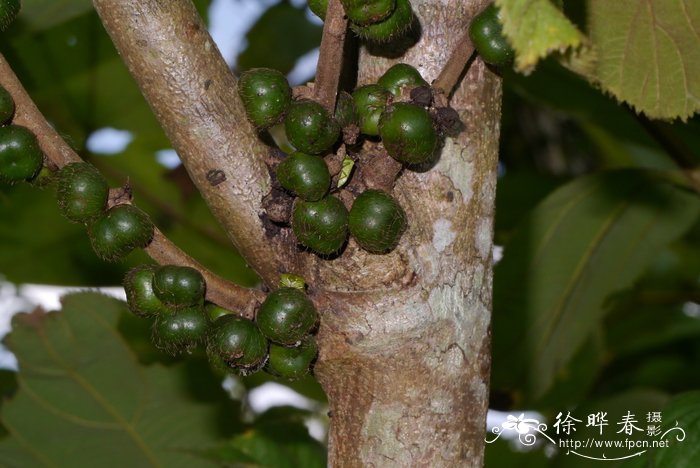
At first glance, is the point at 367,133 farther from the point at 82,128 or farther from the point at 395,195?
the point at 82,128

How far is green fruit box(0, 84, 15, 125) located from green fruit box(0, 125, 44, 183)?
2 centimetres

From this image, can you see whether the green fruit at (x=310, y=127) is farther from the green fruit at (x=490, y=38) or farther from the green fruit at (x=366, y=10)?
the green fruit at (x=490, y=38)

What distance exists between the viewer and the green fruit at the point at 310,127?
4.46 feet

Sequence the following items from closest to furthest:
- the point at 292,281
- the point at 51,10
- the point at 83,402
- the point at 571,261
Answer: the point at 292,281
the point at 51,10
the point at 83,402
the point at 571,261

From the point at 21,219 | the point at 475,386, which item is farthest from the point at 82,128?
the point at 475,386

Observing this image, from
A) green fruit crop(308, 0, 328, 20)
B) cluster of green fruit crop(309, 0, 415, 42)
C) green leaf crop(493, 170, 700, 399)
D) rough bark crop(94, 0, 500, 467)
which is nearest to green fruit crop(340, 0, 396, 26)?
cluster of green fruit crop(309, 0, 415, 42)

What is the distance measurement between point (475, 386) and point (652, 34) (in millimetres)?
720

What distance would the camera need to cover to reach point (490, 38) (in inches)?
53.2

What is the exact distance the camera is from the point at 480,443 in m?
1.55

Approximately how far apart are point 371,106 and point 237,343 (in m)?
0.46

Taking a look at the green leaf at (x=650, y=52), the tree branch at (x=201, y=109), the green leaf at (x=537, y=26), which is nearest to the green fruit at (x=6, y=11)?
the tree branch at (x=201, y=109)

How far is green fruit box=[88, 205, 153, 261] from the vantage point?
149 cm

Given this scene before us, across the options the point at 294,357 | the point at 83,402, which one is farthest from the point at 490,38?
the point at 83,402

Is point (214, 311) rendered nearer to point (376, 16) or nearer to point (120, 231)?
point (120, 231)
